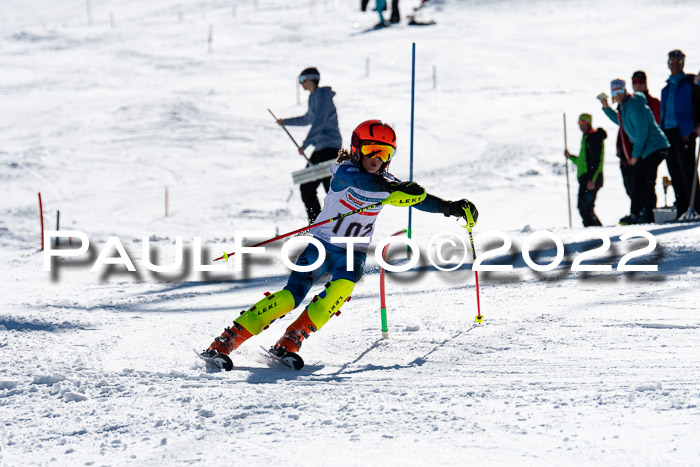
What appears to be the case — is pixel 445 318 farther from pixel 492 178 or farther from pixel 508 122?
pixel 508 122

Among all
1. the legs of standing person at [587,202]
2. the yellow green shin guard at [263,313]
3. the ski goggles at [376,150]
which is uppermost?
the ski goggles at [376,150]

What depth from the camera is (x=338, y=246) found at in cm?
465

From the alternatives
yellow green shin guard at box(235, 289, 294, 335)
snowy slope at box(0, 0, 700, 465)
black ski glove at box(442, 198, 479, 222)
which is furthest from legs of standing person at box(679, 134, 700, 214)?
yellow green shin guard at box(235, 289, 294, 335)

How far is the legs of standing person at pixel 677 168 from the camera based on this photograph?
28.7ft

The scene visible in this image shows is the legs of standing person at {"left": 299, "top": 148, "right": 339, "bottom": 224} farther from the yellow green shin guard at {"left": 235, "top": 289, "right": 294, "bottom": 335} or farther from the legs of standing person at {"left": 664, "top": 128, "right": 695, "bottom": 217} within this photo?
the yellow green shin guard at {"left": 235, "top": 289, "right": 294, "bottom": 335}

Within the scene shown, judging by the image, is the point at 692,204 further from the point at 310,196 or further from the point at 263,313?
the point at 263,313

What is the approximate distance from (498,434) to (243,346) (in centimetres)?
224

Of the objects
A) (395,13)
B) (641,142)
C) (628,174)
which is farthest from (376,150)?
(395,13)

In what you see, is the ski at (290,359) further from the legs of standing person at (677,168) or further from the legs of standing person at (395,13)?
the legs of standing person at (395,13)

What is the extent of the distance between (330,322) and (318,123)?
143 inches

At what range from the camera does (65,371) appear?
423cm

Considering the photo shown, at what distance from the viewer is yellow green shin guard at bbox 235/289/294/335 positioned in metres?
4.44

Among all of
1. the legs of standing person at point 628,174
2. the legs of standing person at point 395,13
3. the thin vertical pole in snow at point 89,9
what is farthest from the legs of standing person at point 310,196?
the thin vertical pole in snow at point 89,9

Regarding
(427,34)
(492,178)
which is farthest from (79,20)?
(492,178)
